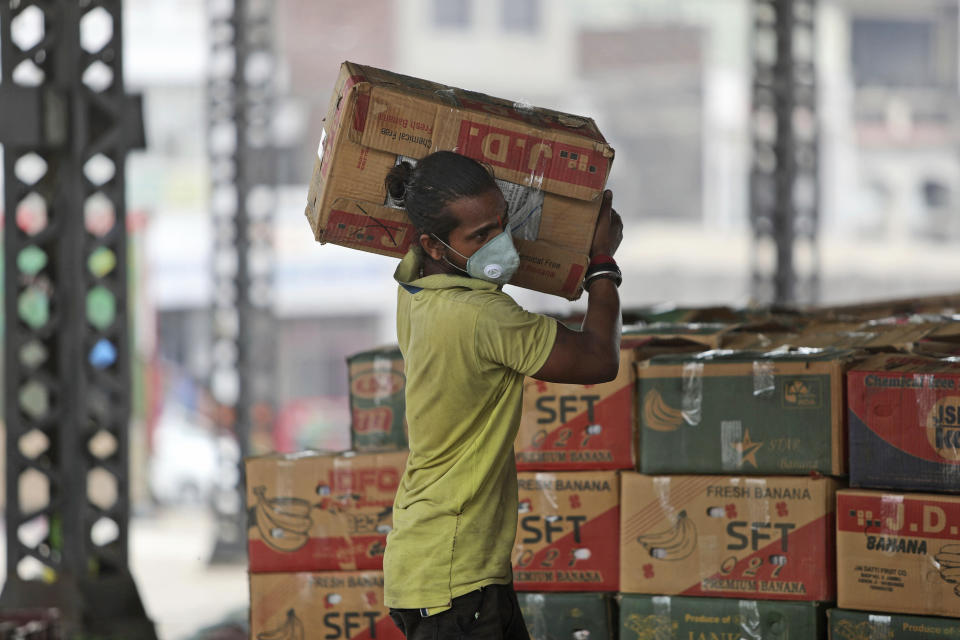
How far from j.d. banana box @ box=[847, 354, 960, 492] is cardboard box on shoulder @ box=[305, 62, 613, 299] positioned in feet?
3.32

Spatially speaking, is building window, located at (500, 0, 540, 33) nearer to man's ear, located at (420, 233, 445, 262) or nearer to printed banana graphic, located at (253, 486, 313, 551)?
printed banana graphic, located at (253, 486, 313, 551)

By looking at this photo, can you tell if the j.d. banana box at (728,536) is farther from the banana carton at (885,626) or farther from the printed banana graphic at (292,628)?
the printed banana graphic at (292,628)

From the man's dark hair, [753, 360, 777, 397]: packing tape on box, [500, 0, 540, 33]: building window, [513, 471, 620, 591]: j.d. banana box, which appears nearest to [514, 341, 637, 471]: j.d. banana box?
[513, 471, 620, 591]: j.d. banana box

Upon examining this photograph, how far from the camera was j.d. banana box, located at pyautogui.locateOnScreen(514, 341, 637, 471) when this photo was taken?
4.09m

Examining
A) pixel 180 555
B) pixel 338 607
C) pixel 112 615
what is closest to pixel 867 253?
pixel 180 555

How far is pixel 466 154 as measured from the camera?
3205 mm

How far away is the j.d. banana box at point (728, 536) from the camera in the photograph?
377 cm

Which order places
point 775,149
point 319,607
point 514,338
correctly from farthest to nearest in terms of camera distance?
point 775,149, point 319,607, point 514,338

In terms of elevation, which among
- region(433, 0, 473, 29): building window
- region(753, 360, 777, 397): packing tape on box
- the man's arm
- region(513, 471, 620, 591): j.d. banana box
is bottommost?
region(513, 471, 620, 591): j.d. banana box

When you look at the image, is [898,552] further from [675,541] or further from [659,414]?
[659,414]

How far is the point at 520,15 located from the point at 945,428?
1146 inches

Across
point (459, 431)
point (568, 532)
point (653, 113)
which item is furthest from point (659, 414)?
point (653, 113)

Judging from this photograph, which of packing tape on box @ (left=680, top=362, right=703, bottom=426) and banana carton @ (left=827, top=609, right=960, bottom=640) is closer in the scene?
banana carton @ (left=827, top=609, right=960, bottom=640)

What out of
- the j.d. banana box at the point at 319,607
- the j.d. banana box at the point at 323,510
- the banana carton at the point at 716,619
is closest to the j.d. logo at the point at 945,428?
the banana carton at the point at 716,619
